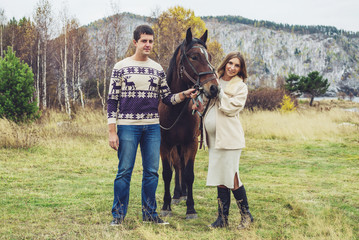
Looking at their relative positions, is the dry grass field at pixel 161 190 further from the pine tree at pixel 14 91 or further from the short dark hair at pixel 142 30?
the short dark hair at pixel 142 30

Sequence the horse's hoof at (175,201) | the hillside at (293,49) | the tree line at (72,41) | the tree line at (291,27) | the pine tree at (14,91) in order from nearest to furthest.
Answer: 1. the horse's hoof at (175,201)
2. the pine tree at (14,91)
3. the tree line at (72,41)
4. the hillside at (293,49)
5. the tree line at (291,27)

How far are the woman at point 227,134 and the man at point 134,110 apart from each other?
14.8 inches

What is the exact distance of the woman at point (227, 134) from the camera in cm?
330

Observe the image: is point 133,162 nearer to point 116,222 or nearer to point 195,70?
point 116,222

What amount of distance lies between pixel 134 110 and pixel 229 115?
0.95m

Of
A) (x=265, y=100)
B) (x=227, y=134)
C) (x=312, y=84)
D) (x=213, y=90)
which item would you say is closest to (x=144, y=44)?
(x=213, y=90)

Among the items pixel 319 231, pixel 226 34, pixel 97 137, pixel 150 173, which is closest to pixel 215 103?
pixel 150 173

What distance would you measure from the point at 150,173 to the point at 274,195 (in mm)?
2439

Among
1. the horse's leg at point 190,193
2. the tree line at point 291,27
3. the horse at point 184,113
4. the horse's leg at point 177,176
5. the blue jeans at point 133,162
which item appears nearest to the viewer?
the blue jeans at point 133,162

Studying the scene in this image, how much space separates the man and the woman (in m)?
0.38

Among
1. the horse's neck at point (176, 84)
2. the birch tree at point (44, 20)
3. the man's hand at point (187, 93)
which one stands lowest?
the man's hand at point (187, 93)

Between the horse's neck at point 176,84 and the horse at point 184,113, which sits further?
the horse's neck at point 176,84

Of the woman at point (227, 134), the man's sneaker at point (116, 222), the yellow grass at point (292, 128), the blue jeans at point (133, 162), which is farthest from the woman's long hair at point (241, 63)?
the yellow grass at point (292, 128)

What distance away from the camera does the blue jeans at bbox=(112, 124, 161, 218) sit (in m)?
3.37
